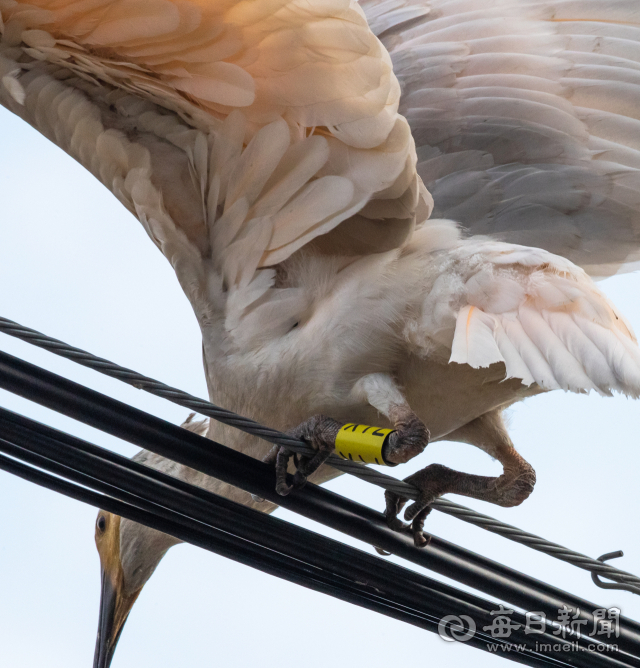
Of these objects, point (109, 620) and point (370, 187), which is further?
point (109, 620)

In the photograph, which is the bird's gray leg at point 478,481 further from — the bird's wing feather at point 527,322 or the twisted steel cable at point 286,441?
the bird's wing feather at point 527,322

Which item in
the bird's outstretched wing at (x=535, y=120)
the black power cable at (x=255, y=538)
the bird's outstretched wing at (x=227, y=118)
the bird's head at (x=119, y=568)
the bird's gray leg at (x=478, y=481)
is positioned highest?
the bird's outstretched wing at (x=535, y=120)

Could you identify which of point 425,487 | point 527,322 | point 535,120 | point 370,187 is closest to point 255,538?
point 425,487

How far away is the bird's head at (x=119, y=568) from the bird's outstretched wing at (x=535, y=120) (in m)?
1.67

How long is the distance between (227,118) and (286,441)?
3.11ft

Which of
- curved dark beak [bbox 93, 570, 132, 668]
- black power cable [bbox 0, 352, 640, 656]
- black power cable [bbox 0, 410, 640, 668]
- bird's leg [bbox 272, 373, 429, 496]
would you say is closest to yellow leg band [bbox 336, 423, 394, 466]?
bird's leg [bbox 272, 373, 429, 496]

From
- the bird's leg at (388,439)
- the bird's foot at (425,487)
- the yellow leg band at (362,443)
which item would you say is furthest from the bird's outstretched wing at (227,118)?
the bird's foot at (425,487)

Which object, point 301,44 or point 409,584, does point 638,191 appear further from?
point 409,584

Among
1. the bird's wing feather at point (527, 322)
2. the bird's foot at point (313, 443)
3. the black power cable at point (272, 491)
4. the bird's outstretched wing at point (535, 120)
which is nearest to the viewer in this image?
the black power cable at point (272, 491)

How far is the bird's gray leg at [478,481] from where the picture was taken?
7.94 feet

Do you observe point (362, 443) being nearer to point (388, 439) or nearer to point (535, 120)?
point (388, 439)

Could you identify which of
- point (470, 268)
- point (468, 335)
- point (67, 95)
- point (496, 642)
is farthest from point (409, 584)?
point (67, 95)

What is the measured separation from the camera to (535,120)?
2.82 metres

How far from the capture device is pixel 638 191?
274 centimetres
